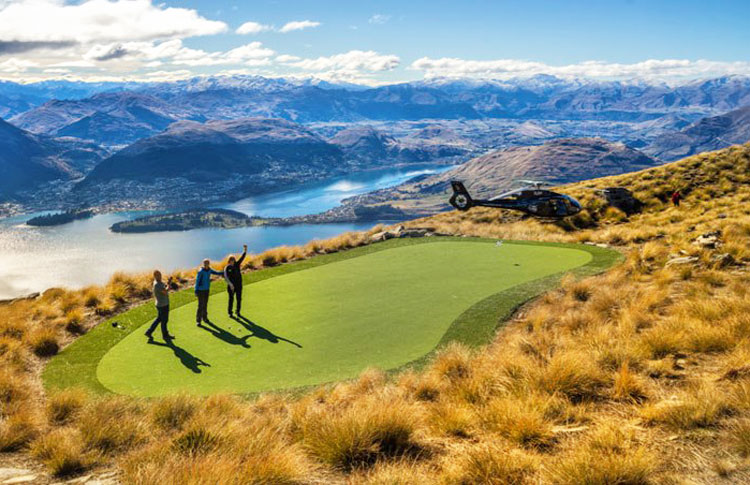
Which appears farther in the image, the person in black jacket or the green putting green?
the person in black jacket

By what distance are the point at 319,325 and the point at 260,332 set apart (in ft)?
5.24

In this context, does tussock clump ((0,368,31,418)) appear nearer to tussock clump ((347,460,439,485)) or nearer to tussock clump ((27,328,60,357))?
tussock clump ((27,328,60,357))

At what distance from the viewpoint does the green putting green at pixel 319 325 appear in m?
10.4

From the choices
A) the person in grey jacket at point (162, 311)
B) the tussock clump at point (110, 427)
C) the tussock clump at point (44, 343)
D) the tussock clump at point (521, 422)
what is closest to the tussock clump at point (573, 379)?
the tussock clump at point (521, 422)

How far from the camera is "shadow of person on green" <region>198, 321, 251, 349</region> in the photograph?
12.0m

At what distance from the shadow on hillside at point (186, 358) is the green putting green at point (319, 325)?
0.03 m

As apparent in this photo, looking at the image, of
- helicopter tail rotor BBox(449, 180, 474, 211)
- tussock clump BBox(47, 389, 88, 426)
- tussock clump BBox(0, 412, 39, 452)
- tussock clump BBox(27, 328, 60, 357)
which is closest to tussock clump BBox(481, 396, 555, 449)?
tussock clump BBox(0, 412, 39, 452)

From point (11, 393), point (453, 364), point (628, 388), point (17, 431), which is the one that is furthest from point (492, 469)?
point (11, 393)

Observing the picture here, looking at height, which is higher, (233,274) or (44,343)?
(233,274)

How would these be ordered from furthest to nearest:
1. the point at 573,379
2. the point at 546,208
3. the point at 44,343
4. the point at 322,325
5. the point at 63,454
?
1. the point at 546,208
2. the point at 44,343
3. the point at 322,325
4. the point at 573,379
5. the point at 63,454

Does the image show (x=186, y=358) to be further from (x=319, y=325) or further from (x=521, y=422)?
(x=521, y=422)

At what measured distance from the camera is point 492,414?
7.02 m

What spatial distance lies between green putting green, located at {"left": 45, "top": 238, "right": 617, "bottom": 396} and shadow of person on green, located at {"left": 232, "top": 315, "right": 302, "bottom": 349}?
0.10 ft

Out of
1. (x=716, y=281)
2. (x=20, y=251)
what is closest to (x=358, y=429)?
(x=716, y=281)
